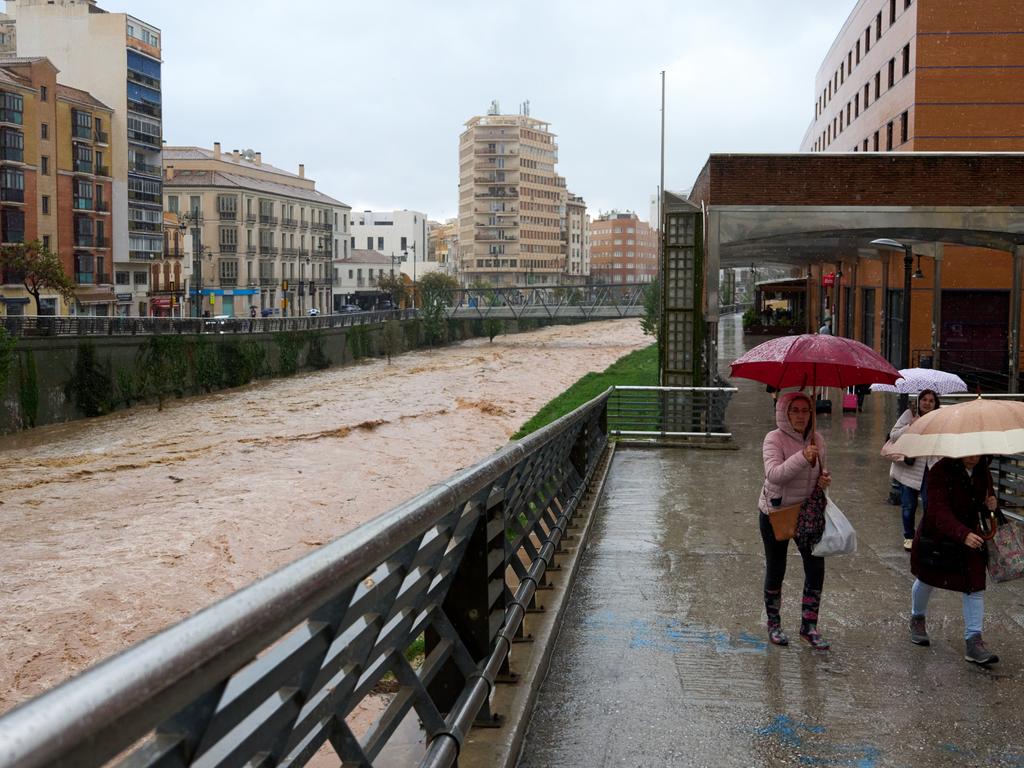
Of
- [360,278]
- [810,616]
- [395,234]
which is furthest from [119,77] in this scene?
[395,234]

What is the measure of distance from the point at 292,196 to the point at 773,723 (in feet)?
335

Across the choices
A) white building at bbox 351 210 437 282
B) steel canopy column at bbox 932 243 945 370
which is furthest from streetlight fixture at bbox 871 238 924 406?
white building at bbox 351 210 437 282

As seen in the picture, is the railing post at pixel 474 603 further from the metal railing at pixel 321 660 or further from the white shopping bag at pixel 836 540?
the white shopping bag at pixel 836 540

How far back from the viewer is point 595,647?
22.5ft

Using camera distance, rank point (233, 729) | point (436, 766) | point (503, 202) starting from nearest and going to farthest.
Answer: point (233, 729) < point (436, 766) < point (503, 202)

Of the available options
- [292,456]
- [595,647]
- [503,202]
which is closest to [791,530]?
[595,647]

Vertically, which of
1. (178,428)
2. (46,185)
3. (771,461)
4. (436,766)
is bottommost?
(178,428)

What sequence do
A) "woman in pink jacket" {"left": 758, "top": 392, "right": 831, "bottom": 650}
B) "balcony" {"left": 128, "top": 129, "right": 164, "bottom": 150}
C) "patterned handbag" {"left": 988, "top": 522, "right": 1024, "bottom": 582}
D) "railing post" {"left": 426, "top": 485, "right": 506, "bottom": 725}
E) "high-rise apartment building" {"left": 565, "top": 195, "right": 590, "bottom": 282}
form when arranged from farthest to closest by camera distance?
1. "high-rise apartment building" {"left": 565, "top": 195, "right": 590, "bottom": 282}
2. "balcony" {"left": 128, "top": 129, "right": 164, "bottom": 150}
3. "woman in pink jacket" {"left": 758, "top": 392, "right": 831, "bottom": 650}
4. "patterned handbag" {"left": 988, "top": 522, "right": 1024, "bottom": 582}
5. "railing post" {"left": 426, "top": 485, "right": 506, "bottom": 725}

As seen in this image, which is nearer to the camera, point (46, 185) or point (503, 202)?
point (46, 185)

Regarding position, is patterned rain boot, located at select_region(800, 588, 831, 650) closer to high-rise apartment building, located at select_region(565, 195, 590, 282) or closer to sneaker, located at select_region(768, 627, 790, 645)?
sneaker, located at select_region(768, 627, 790, 645)

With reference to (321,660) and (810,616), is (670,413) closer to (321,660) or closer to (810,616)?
(810,616)

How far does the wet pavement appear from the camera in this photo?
5180mm

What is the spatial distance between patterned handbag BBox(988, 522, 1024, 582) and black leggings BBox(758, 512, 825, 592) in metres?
0.95

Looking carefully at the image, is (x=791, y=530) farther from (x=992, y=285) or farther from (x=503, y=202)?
(x=503, y=202)
